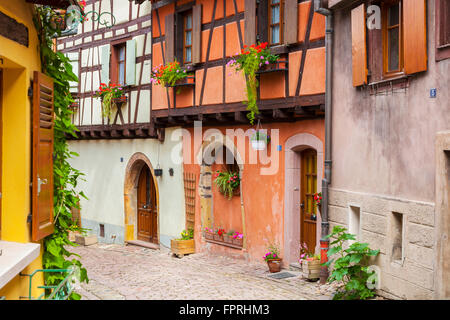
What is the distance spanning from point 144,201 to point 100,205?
1645 millimetres

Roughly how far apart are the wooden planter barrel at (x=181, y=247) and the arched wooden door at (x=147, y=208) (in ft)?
6.17

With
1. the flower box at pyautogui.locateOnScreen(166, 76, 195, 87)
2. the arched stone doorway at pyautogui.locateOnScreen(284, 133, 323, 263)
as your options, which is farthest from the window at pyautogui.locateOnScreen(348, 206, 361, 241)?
the flower box at pyautogui.locateOnScreen(166, 76, 195, 87)

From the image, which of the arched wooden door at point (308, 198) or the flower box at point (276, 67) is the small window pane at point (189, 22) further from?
the arched wooden door at point (308, 198)

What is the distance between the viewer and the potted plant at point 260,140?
9516mm

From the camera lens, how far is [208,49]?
1059 centimetres

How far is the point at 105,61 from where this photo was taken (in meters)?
13.9

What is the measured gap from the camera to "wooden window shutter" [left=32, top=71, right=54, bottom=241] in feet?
16.8

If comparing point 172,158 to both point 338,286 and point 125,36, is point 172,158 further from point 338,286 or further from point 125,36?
point 338,286

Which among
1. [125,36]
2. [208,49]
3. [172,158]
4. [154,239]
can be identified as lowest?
[154,239]

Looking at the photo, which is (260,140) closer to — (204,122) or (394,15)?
(204,122)

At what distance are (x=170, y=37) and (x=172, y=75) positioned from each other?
94cm

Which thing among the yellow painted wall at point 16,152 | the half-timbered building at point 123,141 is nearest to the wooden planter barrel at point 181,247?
the half-timbered building at point 123,141
